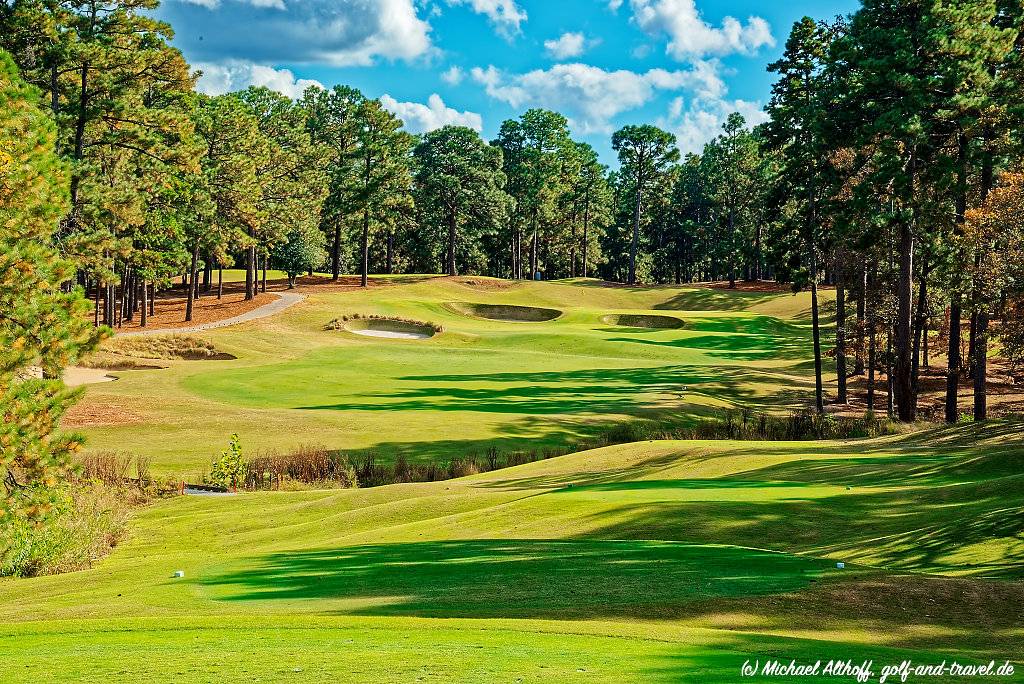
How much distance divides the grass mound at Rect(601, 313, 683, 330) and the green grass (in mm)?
52745

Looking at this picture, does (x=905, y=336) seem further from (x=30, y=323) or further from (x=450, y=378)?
(x=30, y=323)

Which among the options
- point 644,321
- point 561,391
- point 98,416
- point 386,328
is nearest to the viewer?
point 98,416

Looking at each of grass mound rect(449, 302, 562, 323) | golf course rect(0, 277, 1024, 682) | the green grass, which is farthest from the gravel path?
the green grass

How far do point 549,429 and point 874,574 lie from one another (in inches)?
841

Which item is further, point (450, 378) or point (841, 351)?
point (450, 378)

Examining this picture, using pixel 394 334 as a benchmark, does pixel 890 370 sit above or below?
below

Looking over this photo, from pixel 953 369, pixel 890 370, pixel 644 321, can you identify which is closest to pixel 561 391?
pixel 890 370

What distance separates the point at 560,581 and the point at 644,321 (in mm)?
65013

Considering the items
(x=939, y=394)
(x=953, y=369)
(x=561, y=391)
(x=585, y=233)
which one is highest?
(x=585, y=233)

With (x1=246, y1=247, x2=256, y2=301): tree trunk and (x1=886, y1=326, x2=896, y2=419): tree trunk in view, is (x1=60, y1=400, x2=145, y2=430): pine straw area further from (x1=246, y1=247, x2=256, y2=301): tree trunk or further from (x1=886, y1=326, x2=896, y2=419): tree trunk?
(x1=246, y1=247, x2=256, y2=301): tree trunk

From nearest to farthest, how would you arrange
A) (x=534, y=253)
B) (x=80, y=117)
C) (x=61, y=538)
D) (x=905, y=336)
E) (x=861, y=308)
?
(x=61, y=538) < (x=905, y=336) < (x=80, y=117) < (x=861, y=308) < (x=534, y=253)

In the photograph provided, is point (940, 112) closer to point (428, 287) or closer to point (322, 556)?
point (322, 556)

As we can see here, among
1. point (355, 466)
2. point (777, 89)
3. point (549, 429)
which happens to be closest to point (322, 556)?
point (355, 466)

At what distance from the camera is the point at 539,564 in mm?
12250
